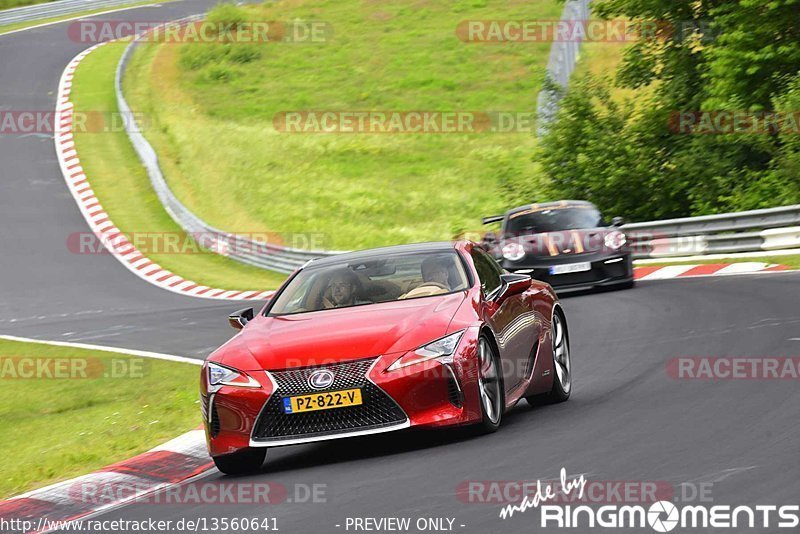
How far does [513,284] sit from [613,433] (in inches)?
71.0

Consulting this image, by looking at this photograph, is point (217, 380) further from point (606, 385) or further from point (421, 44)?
point (421, 44)

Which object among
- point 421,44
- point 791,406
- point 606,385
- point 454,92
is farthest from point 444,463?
point 421,44

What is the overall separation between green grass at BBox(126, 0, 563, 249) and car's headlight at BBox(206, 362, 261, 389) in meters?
21.6

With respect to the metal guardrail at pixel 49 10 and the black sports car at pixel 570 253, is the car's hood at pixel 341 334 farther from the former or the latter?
the metal guardrail at pixel 49 10

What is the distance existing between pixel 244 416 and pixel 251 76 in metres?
47.7

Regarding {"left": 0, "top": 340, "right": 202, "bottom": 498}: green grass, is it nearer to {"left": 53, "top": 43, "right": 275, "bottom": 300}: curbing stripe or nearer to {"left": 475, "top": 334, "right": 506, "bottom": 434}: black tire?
{"left": 475, "top": 334, "right": 506, "bottom": 434}: black tire

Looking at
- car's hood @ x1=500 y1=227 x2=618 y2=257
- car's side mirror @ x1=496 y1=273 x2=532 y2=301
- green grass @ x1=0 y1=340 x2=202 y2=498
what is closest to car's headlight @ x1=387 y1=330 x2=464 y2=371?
car's side mirror @ x1=496 y1=273 x2=532 y2=301

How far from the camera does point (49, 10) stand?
63.2 m

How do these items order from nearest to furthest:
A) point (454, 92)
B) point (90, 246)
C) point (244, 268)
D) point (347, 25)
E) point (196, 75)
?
1. point (244, 268)
2. point (90, 246)
3. point (454, 92)
4. point (196, 75)
5. point (347, 25)

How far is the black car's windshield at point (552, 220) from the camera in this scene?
2005cm

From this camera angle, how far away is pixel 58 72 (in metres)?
51.3

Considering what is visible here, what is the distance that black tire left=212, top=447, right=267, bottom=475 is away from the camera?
334 inches

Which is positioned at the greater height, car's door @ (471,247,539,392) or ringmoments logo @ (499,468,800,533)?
car's door @ (471,247,539,392)

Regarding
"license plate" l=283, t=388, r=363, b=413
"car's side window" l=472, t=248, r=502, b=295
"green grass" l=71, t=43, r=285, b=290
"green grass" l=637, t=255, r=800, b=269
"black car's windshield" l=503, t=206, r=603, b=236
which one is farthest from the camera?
"green grass" l=71, t=43, r=285, b=290
